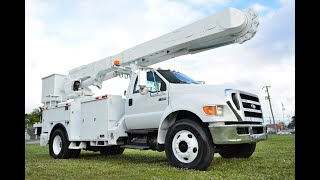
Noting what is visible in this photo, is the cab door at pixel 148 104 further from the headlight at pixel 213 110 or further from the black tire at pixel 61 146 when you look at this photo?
the black tire at pixel 61 146

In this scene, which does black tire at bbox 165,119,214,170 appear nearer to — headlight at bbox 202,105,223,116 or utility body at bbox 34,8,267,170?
utility body at bbox 34,8,267,170

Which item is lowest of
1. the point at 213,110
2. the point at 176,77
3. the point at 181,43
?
the point at 213,110

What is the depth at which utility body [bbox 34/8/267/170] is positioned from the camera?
6922 mm

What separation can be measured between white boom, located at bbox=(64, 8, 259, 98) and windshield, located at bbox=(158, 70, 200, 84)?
68 cm

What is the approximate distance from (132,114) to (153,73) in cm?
127

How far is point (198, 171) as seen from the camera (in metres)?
6.58

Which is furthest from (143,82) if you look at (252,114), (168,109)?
(252,114)

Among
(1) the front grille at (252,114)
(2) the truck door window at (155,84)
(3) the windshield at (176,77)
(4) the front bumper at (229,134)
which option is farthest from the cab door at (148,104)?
(1) the front grille at (252,114)

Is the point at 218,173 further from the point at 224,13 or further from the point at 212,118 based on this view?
the point at 224,13

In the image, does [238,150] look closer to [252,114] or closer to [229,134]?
[252,114]

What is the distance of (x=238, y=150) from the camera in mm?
8969

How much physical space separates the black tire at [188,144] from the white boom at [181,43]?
92.8 inches

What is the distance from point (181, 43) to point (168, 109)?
1951mm
